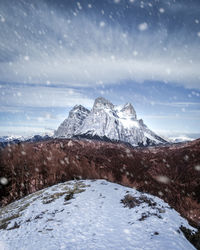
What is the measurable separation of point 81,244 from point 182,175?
25.3ft

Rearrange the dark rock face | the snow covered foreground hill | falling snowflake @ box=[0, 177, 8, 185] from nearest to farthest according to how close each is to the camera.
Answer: the snow covered foreground hill → the dark rock face → falling snowflake @ box=[0, 177, 8, 185]

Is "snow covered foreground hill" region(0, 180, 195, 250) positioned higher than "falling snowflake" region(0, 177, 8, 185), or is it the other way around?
"snow covered foreground hill" region(0, 180, 195, 250)

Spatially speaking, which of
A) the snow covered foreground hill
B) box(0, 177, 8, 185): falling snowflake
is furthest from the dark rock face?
the snow covered foreground hill

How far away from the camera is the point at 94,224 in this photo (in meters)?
5.20

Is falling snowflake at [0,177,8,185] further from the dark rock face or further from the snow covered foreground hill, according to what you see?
the snow covered foreground hill

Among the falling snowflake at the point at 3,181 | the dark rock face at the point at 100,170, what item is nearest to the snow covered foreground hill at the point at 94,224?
the dark rock face at the point at 100,170

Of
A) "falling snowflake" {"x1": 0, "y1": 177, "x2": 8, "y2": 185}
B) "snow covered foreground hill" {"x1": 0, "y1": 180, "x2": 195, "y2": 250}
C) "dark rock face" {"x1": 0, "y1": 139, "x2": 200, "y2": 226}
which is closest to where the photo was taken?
"snow covered foreground hill" {"x1": 0, "y1": 180, "x2": 195, "y2": 250}

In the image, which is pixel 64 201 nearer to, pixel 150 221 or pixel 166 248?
pixel 150 221

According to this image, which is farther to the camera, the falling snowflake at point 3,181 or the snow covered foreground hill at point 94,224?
the falling snowflake at point 3,181

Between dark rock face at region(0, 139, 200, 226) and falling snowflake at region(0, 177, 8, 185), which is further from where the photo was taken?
falling snowflake at region(0, 177, 8, 185)

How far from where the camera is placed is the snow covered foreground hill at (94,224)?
426 cm

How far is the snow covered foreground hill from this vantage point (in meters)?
4.26

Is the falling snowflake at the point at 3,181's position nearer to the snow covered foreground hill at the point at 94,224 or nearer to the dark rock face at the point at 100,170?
the dark rock face at the point at 100,170

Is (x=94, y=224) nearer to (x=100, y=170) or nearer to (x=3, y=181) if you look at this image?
(x=100, y=170)
